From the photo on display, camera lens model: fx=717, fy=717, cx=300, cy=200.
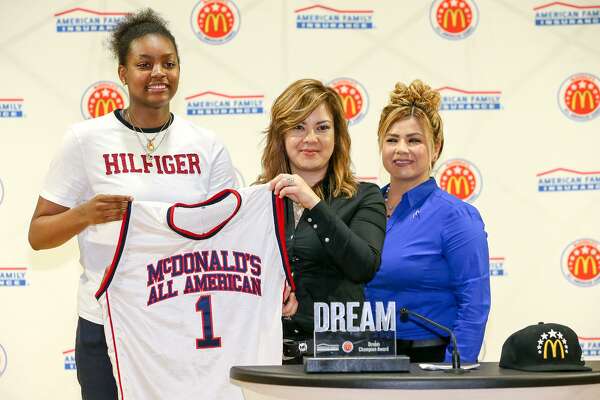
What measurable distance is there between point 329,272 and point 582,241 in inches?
84.0

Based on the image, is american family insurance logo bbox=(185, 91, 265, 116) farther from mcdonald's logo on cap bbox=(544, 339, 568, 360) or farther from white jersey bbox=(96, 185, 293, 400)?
mcdonald's logo on cap bbox=(544, 339, 568, 360)

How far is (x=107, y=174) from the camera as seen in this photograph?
219 centimetres

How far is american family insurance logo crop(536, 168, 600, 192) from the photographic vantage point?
382cm

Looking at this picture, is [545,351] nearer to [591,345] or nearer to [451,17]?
[591,345]

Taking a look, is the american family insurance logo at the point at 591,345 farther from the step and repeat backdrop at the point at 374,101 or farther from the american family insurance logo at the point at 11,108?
the american family insurance logo at the point at 11,108

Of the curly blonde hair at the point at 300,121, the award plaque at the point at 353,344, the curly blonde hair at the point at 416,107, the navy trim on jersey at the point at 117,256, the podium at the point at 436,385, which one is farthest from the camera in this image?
the curly blonde hair at the point at 416,107

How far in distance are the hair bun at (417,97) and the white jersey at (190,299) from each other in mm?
725

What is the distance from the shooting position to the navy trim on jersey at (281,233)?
2115mm

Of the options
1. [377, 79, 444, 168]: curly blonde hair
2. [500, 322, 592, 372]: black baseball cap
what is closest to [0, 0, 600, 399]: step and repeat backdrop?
[377, 79, 444, 168]: curly blonde hair

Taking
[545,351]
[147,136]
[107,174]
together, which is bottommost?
[545,351]

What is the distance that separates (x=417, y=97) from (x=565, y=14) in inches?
69.7

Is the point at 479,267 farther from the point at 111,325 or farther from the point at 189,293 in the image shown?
the point at 111,325

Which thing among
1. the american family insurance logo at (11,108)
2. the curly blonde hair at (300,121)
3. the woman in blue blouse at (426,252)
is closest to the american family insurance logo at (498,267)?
the woman in blue blouse at (426,252)

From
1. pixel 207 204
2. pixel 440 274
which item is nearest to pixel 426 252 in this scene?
pixel 440 274
